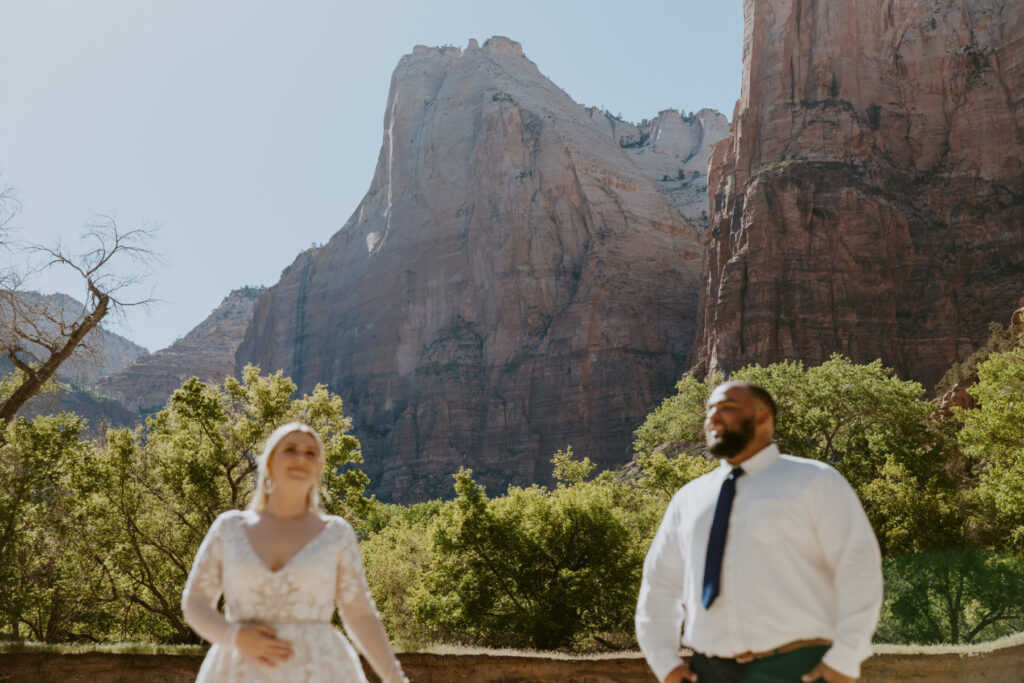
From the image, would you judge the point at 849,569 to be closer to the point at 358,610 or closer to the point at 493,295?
the point at 358,610

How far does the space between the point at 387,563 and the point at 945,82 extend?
71606mm

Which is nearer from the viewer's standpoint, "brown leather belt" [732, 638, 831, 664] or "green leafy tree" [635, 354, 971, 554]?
"brown leather belt" [732, 638, 831, 664]

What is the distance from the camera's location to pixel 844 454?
126ft

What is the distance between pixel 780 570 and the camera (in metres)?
3.62

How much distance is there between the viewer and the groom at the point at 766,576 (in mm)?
3443

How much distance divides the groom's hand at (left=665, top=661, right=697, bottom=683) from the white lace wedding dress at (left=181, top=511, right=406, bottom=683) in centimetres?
112

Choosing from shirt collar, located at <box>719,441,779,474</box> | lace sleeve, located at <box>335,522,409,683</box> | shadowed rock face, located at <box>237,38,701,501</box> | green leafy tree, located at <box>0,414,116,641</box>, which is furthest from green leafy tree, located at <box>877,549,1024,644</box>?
shadowed rock face, located at <box>237,38,701,501</box>

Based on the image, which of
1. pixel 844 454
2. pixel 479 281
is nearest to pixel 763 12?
pixel 479 281

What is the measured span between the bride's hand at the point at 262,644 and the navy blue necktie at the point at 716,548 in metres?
1.69

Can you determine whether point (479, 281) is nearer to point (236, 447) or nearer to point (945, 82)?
point (945, 82)

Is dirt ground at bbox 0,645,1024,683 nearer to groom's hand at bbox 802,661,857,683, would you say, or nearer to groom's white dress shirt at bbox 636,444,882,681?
groom's white dress shirt at bbox 636,444,882,681

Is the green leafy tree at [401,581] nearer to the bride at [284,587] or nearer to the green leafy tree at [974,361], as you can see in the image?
the bride at [284,587]

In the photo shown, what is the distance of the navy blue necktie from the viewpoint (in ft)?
12.2

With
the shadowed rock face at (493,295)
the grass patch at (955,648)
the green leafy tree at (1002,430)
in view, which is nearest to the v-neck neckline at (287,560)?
the grass patch at (955,648)
